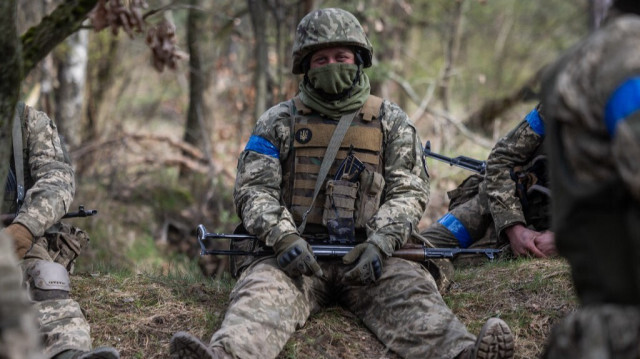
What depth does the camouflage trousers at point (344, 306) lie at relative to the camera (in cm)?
422

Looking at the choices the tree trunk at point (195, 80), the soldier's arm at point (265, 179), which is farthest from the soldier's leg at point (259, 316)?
the tree trunk at point (195, 80)

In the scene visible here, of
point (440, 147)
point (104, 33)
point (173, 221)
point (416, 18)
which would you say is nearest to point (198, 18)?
point (104, 33)

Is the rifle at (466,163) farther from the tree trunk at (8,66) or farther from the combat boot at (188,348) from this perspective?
the tree trunk at (8,66)

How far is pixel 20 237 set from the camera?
4668 mm

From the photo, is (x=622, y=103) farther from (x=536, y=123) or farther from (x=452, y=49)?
(x=452, y=49)

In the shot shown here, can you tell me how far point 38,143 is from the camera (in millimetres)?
5188

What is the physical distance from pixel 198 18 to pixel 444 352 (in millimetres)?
8906

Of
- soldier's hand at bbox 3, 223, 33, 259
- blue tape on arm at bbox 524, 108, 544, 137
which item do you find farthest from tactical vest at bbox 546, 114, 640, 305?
blue tape on arm at bbox 524, 108, 544, 137

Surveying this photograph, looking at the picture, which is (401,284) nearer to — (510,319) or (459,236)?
(510,319)

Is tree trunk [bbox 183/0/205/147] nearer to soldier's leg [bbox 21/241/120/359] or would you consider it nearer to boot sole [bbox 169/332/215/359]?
soldier's leg [bbox 21/241/120/359]

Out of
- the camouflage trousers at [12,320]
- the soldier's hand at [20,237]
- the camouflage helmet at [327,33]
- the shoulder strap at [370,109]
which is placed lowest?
the soldier's hand at [20,237]

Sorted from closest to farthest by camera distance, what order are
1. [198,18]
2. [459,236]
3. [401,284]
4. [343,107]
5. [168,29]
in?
[401,284]
[343,107]
[459,236]
[168,29]
[198,18]

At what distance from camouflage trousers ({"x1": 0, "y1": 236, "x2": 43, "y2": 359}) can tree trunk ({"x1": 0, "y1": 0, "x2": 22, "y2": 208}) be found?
1443 mm

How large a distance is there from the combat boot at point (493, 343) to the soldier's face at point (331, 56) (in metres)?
2.06
